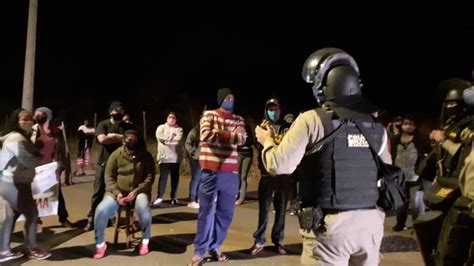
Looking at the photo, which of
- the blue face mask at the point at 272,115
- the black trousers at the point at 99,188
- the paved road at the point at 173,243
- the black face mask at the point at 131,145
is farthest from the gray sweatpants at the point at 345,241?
the black trousers at the point at 99,188

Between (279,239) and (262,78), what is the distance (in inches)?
1020

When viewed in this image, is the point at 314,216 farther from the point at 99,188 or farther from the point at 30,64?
the point at 30,64

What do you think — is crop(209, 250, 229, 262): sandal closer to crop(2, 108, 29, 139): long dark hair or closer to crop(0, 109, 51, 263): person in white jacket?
crop(0, 109, 51, 263): person in white jacket

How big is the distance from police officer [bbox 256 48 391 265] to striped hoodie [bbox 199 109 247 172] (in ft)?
7.69

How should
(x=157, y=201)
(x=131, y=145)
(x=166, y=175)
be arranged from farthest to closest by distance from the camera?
(x=166, y=175) < (x=157, y=201) < (x=131, y=145)

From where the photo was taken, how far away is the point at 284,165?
341 centimetres

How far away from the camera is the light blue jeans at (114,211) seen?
6.29m

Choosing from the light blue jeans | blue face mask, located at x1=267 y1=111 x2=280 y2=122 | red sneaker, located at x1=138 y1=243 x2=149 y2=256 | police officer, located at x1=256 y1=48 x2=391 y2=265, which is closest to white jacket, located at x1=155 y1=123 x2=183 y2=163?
the light blue jeans

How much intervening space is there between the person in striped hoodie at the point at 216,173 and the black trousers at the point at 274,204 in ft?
2.01

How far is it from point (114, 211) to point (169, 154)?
12.0ft

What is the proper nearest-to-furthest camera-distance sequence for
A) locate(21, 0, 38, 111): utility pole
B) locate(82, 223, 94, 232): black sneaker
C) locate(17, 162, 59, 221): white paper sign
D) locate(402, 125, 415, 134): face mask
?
1. locate(17, 162, 59, 221): white paper sign
2. locate(82, 223, 94, 232): black sneaker
3. locate(402, 125, 415, 134): face mask
4. locate(21, 0, 38, 111): utility pole

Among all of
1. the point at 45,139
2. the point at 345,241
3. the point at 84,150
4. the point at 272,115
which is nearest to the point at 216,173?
the point at 272,115

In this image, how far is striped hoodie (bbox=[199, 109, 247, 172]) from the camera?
19.3ft

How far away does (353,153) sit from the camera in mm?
3467
